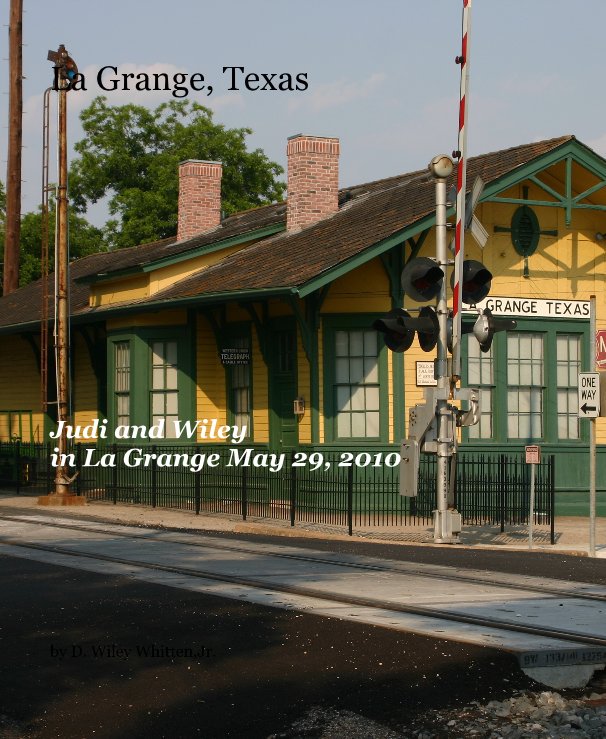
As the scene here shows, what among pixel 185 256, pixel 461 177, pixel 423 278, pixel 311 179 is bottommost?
pixel 423 278

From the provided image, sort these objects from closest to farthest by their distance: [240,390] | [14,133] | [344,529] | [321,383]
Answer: [344,529], [321,383], [240,390], [14,133]

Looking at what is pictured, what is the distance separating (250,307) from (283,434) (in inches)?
98.8

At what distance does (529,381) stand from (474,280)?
26.4 feet

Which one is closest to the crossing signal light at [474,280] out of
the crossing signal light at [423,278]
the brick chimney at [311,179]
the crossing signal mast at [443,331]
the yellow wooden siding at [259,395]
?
the crossing signal mast at [443,331]

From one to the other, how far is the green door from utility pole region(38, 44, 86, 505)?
3968mm

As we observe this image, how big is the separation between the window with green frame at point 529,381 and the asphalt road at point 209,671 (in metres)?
14.1

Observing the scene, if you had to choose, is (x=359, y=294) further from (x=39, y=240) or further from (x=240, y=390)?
(x=39, y=240)

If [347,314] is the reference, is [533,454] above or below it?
below

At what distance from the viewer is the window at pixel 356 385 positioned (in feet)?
79.0

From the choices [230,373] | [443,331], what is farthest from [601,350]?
[230,373]

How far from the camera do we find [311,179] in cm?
2731

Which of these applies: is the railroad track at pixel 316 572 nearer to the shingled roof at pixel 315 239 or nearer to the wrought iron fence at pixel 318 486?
the wrought iron fence at pixel 318 486

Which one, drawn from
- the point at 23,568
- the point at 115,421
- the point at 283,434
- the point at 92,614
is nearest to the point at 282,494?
the point at 283,434

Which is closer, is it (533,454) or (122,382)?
(533,454)
